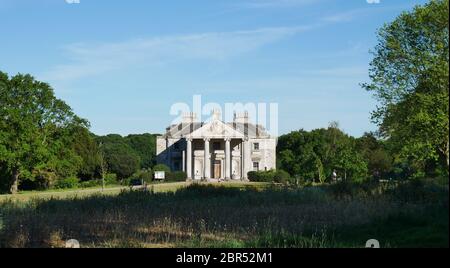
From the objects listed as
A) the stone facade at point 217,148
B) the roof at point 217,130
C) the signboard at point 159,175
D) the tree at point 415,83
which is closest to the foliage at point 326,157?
the tree at point 415,83

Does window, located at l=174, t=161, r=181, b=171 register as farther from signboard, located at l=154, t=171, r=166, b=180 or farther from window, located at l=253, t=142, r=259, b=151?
signboard, located at l=154, t=171, r=166, b=180

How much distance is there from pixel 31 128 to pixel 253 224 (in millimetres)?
43388

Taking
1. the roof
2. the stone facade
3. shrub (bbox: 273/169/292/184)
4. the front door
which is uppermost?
the roof

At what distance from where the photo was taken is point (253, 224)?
42.9ft

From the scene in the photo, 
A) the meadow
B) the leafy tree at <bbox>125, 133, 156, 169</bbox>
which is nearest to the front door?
the leafy tree at <bbox>125, 133, 156, 169</bbox>

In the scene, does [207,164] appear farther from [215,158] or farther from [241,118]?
[241,118]

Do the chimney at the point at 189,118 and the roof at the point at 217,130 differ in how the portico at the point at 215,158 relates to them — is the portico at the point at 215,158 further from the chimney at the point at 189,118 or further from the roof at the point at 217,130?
the chimney at the point at 189,118

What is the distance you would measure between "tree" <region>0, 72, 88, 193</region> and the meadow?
111 feet

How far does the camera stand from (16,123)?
51.2m

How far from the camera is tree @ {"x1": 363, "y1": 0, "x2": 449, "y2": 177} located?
78.4 feet

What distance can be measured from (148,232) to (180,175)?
58.4 meters

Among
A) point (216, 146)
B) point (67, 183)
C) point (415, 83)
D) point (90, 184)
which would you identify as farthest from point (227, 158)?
point (415, 83)
